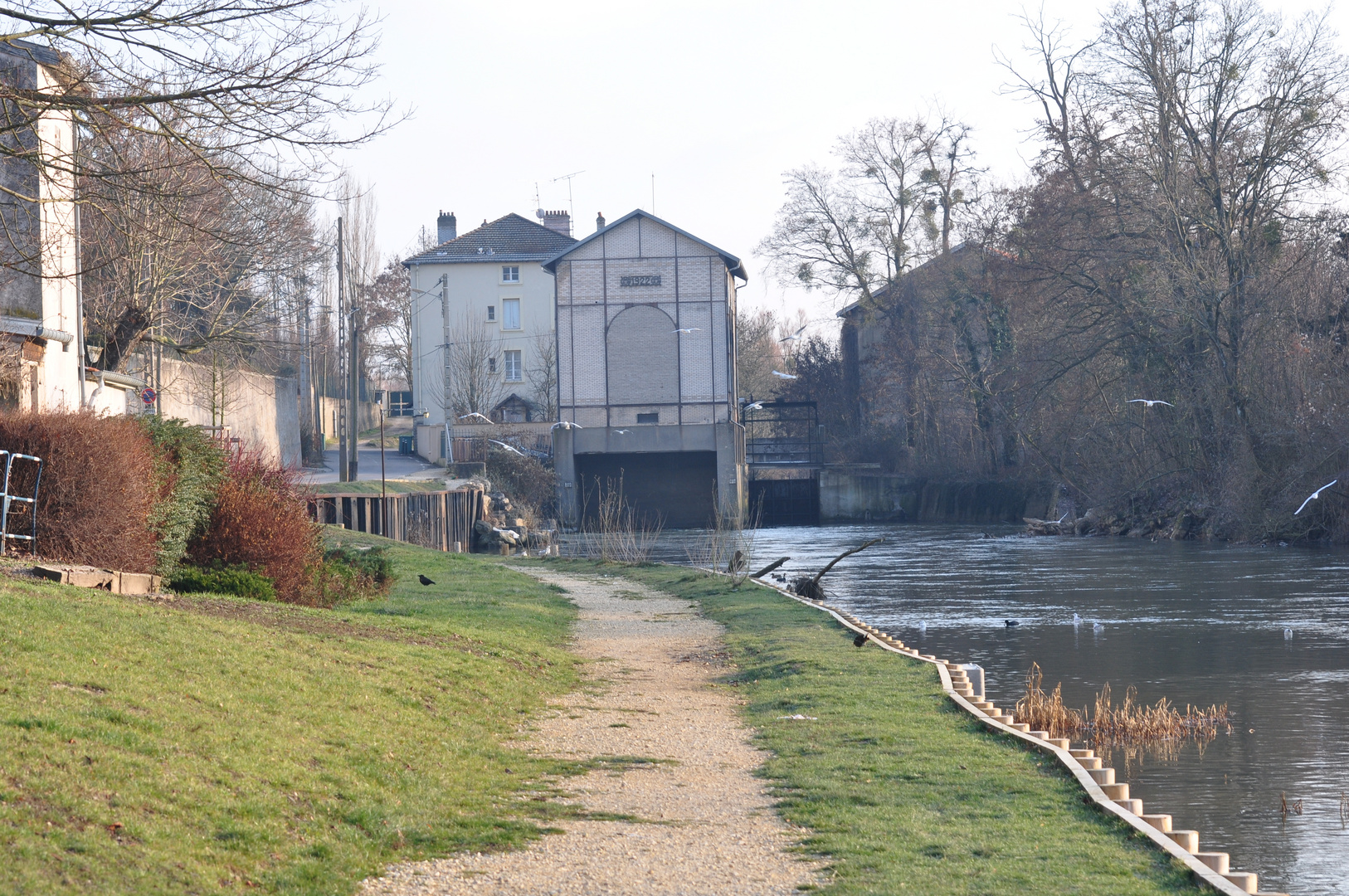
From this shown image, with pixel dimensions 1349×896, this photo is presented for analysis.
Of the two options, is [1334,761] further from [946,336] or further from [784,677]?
[946,336]

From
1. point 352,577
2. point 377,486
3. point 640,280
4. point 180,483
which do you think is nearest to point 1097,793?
point 180,483

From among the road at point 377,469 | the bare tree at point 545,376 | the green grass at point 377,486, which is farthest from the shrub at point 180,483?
the bare tree at point 545,376

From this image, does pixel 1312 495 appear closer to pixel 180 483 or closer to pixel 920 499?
pixel 180 483

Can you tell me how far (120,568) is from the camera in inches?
568

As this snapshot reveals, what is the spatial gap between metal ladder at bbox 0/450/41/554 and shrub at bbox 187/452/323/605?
3.13 meters

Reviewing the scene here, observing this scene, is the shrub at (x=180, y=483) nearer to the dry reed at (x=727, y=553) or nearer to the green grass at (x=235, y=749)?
the green grass at (x=235, y=749)

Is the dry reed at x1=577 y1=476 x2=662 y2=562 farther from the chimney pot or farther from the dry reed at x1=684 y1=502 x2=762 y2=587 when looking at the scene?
A: the chimney pot

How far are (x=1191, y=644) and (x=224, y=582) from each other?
13.3 m

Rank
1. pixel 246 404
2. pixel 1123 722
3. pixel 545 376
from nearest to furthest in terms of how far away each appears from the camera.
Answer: pixel 1123 722 < pixel 246 404 < pixel 545 376

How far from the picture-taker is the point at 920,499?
2384 inches

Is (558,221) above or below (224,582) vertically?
above

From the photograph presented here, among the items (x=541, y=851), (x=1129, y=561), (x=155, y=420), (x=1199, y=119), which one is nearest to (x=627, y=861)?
(x=541, y=851)

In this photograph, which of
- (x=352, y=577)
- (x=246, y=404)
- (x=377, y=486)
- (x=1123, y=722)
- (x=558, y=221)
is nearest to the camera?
(x=1123, y=722)

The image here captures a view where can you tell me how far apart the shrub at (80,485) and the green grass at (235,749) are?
133 cm
